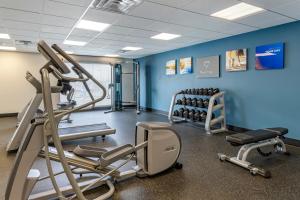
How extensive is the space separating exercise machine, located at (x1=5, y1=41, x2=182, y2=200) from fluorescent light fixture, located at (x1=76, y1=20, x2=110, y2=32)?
2.32m

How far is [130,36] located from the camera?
15.9 feet

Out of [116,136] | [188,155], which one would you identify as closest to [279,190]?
[188,155]

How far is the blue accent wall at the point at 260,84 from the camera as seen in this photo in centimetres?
372

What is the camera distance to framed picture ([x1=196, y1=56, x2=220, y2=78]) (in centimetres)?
523

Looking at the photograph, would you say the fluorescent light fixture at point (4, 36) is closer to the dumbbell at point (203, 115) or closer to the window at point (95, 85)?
the window at point (95, 85)

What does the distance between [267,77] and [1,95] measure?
8.15 m

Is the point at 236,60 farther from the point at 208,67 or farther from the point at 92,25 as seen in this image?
the point at 92,25

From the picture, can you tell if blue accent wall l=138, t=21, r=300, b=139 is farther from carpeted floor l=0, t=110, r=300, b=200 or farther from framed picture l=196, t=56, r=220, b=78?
carpeted floor l=0, t=110, r=300, b=200

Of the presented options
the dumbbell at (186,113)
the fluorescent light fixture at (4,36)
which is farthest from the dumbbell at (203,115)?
the fluorescent light fixture at (4,36)

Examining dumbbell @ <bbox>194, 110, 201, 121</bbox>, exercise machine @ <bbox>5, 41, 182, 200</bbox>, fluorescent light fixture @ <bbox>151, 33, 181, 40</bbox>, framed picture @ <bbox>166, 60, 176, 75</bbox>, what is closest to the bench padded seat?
exercise machine @ <bbox>5, 41, 182, 200</bbox>

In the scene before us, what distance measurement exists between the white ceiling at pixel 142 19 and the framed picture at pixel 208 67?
23.8 inches

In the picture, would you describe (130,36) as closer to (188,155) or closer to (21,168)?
(188,155)

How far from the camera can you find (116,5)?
2.96 meters

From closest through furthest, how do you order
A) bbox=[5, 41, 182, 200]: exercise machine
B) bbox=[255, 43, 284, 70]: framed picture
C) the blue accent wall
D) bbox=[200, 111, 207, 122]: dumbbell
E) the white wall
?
bbox=[5, 41, 182, 200]: exercise machine → the blue accent wall → bbox=[255, 43, 284, 70]: framed picture → bbox=[200, 111, 207, 122]: dumbbell → the white wall
